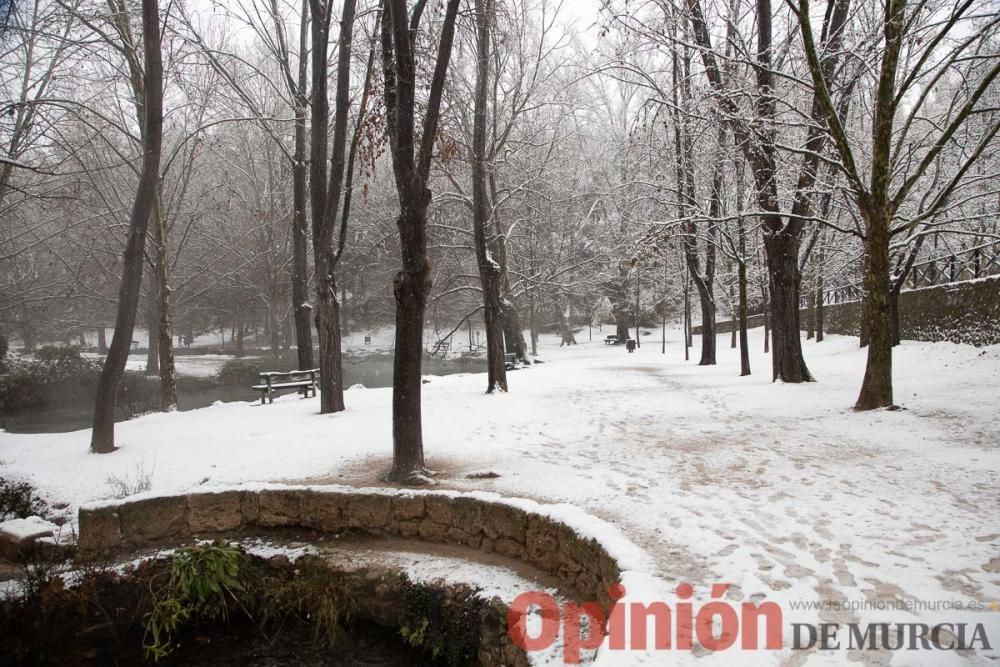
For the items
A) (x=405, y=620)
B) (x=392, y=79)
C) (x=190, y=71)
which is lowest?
(x=405, y=620)

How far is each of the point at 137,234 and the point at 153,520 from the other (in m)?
4.80

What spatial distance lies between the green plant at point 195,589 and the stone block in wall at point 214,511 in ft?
2.05

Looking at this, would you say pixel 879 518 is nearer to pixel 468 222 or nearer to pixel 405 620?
pixel 405 620

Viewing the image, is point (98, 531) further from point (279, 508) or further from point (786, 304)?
point (786, 304)

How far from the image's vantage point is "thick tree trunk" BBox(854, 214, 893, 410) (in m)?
7.33

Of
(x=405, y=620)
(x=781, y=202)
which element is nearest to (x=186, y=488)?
(x=405, y=620)

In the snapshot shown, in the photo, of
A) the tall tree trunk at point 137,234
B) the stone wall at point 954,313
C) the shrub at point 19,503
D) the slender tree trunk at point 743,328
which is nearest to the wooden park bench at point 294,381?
the tall tree trunk at point 137,234

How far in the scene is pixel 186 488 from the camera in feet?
19.5

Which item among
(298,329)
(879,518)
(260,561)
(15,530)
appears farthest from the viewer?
(298,329)

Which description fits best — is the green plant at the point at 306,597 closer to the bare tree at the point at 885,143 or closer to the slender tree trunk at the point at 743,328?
the bare tree at the point at 885,143

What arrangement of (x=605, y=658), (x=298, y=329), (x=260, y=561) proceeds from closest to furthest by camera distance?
(x=605, y=658) → (x=260, y=561) → (x=298, y=329)

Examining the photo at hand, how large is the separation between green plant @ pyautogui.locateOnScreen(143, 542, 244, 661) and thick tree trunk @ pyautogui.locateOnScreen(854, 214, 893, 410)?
7601 mm

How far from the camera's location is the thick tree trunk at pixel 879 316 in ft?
24.1

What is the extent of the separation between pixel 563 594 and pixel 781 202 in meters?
12.5
